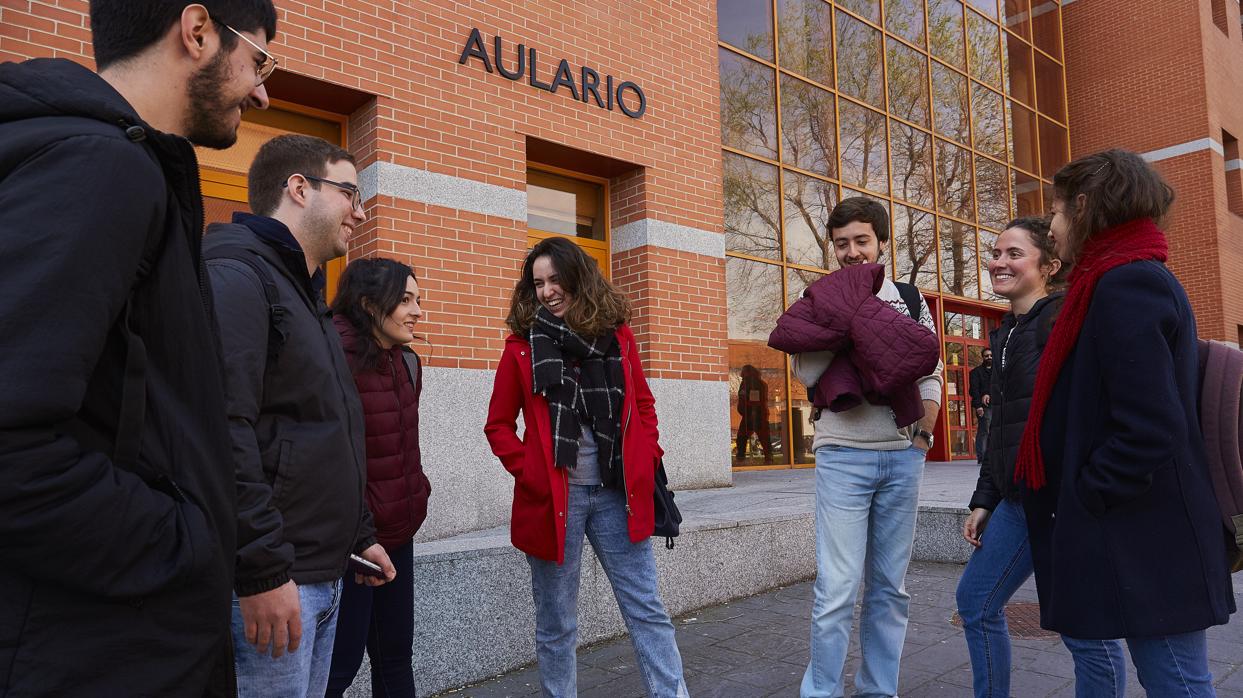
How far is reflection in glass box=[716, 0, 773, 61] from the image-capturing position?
10.9 meters

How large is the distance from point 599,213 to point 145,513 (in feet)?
24.8

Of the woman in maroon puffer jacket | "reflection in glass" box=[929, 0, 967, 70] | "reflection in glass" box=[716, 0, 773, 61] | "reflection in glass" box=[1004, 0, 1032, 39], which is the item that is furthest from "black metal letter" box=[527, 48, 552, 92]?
"reflection in glass" box=[1004, 0, 1032, 39]

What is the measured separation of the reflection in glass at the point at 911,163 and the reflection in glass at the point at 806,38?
6.00 feet

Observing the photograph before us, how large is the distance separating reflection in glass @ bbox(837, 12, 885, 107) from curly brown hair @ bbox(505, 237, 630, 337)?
10.2 metres

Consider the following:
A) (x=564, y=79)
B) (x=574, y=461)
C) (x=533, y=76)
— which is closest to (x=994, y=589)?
(x=574, y=461)

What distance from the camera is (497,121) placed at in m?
7.15

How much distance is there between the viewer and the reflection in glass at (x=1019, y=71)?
16.3 m

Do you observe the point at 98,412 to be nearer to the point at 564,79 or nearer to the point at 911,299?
the point at 911,299

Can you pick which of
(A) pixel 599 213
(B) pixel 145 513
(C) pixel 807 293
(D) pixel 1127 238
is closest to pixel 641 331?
(A) pixel 599 213

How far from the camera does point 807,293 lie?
12.0ft

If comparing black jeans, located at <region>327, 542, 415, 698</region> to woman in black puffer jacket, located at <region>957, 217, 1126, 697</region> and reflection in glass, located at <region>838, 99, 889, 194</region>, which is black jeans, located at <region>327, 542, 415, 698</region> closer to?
woman in black puffer jacket, located at <region>957, 217, 1126, 697</region>

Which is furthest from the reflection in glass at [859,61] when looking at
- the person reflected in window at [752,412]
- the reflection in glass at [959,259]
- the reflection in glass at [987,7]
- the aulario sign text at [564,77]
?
the aulario sign text at [564,77]

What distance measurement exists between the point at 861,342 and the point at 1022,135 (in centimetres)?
1537

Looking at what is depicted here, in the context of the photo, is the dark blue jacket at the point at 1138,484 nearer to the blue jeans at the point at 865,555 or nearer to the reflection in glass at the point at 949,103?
the blue jeans at the point at 865,555
